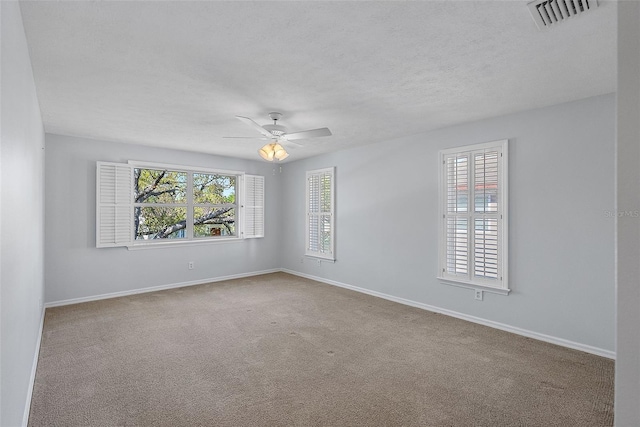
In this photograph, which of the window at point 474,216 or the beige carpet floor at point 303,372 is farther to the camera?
the window at point 474,216

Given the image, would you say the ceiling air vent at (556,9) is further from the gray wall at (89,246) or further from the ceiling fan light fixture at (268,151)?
the gray wall at (89,246)

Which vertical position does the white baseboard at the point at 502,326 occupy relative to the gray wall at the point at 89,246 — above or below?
below

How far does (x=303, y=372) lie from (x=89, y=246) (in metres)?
3.98

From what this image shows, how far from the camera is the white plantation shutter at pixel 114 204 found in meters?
4.85

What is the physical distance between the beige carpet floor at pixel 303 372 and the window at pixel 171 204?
1413 mm

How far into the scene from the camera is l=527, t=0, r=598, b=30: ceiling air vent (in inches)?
68.9

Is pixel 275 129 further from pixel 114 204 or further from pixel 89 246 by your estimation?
pixel 89 246

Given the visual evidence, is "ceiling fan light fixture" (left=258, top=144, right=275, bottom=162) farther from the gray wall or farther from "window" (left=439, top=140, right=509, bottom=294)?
the gray wall

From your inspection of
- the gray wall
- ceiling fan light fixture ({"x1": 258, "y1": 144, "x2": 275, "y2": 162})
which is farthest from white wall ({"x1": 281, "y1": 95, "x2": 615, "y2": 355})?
the gray wall

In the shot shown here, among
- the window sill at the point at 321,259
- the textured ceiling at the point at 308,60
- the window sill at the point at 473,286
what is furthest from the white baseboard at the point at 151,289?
the window sill at the point at 473,286

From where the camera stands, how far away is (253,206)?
21.8ft

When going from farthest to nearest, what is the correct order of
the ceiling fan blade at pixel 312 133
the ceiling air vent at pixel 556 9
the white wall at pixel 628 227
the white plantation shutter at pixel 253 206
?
1. the white plantation shutter at pixel 253 206
2. the ceiling fan blade at pixel 312 133
3. the ceiling air vent at pixel 556 9
4. the white wall at pixel 628 227

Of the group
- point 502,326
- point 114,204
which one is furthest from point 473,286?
point 114,204

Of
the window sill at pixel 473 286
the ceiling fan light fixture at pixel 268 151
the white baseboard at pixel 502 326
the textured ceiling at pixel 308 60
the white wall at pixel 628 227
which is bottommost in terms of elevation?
the white baseboard at pixel 502 326
